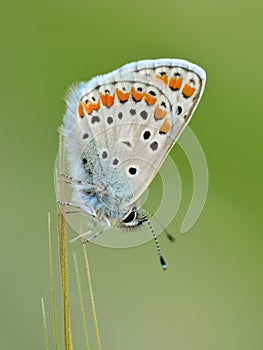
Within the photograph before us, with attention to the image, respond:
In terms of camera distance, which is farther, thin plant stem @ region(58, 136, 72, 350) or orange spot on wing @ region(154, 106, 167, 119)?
orange spot on wing @ region(154, 106, 167, 119)

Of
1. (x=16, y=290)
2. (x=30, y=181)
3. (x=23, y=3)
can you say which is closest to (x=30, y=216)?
(x=30, y=181)

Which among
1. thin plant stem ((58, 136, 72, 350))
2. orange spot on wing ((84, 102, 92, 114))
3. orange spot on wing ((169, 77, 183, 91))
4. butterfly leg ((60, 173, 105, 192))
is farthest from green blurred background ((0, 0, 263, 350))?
thin plant stem ((58, 136, 72, 350))

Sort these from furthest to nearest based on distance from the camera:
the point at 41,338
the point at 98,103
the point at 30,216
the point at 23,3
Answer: the point at 23,3 < the point at 30,216 < the point at 41,338 < the point at 98,103

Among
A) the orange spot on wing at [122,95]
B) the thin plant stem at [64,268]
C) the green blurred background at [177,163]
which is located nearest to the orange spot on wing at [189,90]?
the orange spot on wing at [122,95]

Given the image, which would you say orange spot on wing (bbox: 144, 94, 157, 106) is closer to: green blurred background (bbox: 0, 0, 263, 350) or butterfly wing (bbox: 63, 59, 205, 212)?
butterfly wing (bbox: 63, 59, 205, 212)

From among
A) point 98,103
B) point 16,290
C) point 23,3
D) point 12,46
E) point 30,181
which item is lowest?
point 98,103

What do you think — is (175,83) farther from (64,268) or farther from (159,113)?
(64,268)

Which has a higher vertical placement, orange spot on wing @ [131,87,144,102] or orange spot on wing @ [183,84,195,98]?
orange spot on wing @ [131,87,144,102]

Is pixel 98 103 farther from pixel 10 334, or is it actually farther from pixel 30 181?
pixel 30 181
